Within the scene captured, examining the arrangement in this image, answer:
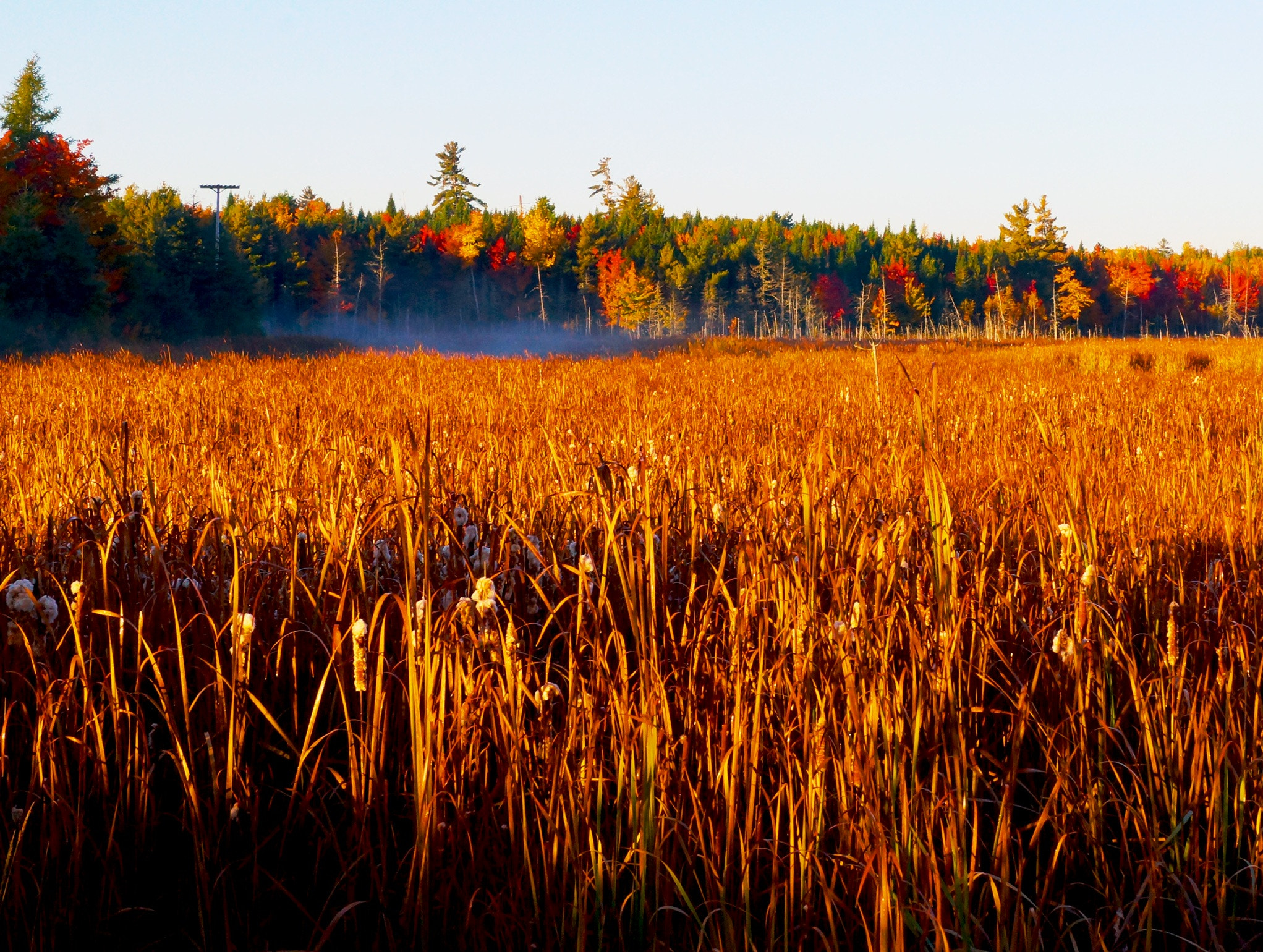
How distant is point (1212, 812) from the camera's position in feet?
5.00

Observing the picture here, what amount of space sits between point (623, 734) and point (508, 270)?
300 ft

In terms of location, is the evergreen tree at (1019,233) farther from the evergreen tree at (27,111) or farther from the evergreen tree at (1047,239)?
the evergreen tree at (27,111)

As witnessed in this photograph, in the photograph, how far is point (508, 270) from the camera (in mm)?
90062

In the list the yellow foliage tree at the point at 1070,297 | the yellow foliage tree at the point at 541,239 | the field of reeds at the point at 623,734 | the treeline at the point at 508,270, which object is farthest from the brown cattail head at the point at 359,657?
the yellow foliage tree at the point at 1070,297

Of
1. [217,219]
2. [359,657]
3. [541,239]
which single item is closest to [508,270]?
[541,239]

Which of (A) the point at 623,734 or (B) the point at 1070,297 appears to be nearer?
(A) the point at 623,734

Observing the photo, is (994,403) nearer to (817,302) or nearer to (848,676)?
(848,676)

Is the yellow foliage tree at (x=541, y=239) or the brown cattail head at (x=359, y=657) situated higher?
the yellow foliage tree at (x=541, y=239)

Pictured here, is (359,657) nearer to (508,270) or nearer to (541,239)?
(541,239)

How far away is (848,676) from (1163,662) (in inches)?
Result: 28.5

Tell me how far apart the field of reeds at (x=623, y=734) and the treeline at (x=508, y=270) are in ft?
105

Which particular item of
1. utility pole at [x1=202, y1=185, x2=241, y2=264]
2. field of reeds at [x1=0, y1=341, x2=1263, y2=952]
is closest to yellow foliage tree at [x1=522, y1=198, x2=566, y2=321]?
utility pole at [x1=202, y1=185, x2=241, y2=264]

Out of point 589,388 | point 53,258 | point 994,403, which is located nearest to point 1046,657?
point 994,403

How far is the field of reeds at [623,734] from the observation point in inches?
55.1
